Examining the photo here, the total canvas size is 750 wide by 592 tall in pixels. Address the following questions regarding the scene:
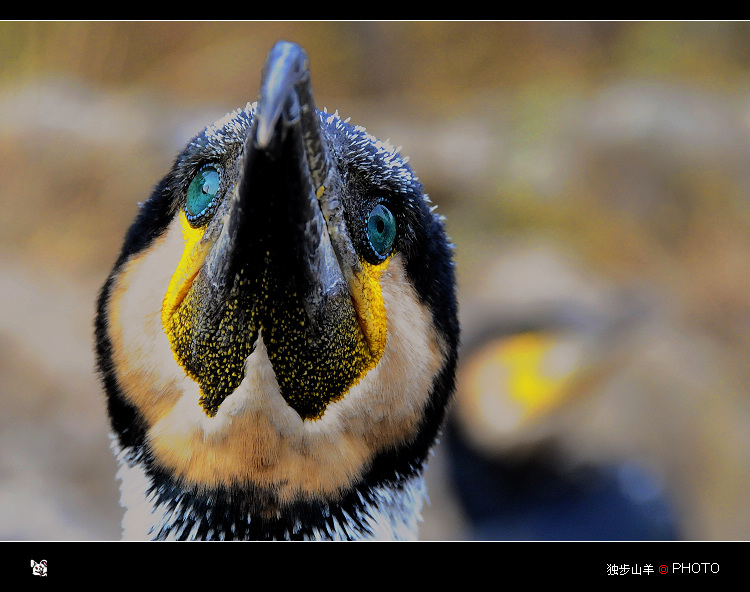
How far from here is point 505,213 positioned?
2.70 metres

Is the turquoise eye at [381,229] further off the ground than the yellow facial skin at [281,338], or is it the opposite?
the turquoise eye at [381,229]

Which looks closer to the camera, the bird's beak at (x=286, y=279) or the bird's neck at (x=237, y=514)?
the bird's beak at (x=286, y=279)

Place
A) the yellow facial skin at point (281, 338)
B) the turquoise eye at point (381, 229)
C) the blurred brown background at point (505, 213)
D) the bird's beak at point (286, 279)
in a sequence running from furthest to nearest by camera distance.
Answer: the blurred brown background at point (505, 213) < the turquoise eye at point (381, 229) < the yellow facial skin at point (281, 338) < the bird's beak at point (286, 279)

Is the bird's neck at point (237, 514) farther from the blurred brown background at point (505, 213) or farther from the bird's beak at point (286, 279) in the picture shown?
the blurred brown background at point (505, 213)

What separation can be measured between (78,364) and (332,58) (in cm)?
149

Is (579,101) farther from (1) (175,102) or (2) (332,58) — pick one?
(1) (175,102)

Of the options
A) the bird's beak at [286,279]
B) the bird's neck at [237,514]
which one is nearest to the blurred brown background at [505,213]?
the bird's neck at [237,514]

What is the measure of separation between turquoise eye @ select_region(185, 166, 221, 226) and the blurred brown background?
1176 mm

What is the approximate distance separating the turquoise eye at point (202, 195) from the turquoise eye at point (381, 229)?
206 millimetres

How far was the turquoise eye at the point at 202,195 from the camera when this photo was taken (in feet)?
2.56
